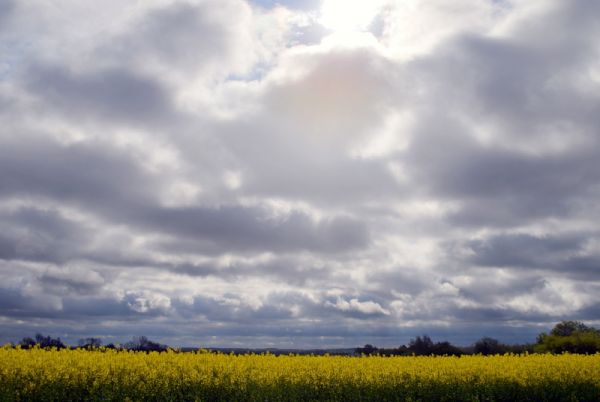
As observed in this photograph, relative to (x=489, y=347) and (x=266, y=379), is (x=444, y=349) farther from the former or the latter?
(x=266, y=379)

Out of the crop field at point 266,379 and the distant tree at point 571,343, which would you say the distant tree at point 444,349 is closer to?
the distant tree at point 571,343

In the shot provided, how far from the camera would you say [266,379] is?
56.0 ft

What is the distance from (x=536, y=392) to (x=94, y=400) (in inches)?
564

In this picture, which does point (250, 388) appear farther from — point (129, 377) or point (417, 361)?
point (417, 361)

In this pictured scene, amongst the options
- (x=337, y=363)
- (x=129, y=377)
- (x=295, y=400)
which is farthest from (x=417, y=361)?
(x=129, y=377)

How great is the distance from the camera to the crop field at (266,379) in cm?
1582

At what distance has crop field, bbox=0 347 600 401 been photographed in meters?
Result: 15.8

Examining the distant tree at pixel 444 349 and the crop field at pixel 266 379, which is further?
the distant tree at pixel 444 349

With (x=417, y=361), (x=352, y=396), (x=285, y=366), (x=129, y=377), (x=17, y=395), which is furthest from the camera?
(x=417, y=361)

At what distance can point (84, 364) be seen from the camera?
16.9m

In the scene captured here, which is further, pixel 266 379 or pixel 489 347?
pixel 489 347

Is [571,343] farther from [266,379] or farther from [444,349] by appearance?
[266,379]

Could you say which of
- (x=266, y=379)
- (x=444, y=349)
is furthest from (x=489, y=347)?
(x=266, y=379)

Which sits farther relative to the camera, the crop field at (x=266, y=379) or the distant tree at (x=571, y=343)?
the distant tree at (x=571, y=343)
